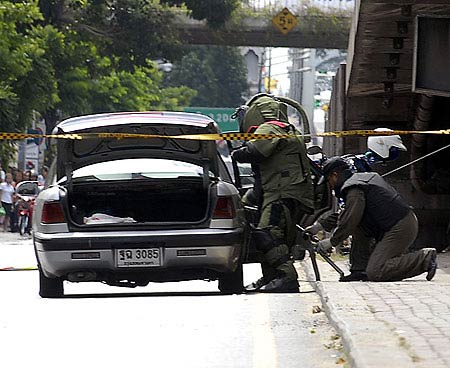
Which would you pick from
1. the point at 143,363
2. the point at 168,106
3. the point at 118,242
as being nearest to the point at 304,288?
the point at 118,242

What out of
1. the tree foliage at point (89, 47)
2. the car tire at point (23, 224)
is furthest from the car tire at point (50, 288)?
the tree foliage at point (89, 47)

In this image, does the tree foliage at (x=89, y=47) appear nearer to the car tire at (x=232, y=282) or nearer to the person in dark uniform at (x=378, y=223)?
the person in dark uniform at (x=378, y=223)

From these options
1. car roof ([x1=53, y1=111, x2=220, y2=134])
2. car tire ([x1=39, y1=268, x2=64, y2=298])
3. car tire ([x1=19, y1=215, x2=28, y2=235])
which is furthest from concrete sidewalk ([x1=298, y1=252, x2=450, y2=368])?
car tire ([x1=19, y1=215, x2=28, y2=235])

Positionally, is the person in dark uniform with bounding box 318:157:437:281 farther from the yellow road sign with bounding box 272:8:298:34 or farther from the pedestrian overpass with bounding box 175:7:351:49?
the pedestrian overpass with bounding box 175:7:351:49

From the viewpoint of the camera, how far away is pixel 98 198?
462 inches

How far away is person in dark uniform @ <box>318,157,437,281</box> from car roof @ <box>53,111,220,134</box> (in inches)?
58.7

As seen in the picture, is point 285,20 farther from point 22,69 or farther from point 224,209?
point 224,209

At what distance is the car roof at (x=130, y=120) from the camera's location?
11.4 metres

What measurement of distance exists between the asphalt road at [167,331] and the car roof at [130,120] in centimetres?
146

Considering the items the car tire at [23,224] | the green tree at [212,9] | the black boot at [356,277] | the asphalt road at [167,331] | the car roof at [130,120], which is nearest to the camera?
the asphalt road at [167,331]

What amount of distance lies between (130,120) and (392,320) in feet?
11.1

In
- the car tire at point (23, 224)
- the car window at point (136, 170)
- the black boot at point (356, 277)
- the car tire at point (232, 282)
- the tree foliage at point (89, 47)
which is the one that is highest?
the car window at point (136, 170)

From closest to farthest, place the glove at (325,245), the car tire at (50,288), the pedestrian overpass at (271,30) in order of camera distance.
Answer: the car tire at (50,288) → the glove at (325,245) → the pedestrian overpass at (271,30)

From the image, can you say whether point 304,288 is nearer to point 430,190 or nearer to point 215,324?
point 215,324
